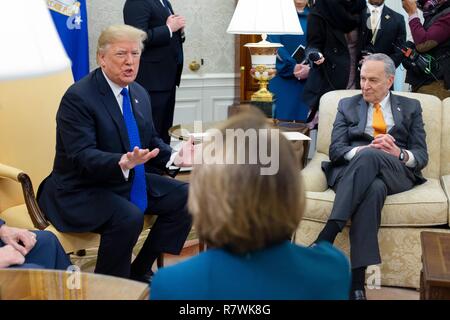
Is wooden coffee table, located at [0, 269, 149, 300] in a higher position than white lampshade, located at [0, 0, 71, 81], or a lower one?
lower

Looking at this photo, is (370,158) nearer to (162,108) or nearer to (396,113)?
(396,113)

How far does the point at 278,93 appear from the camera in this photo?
440 cm

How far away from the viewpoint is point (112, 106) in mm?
2541

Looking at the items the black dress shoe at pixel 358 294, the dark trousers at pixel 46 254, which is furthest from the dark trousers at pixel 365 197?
the dark trousers at pixel 46 254

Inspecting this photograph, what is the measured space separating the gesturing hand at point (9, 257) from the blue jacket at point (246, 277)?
1.01 meters

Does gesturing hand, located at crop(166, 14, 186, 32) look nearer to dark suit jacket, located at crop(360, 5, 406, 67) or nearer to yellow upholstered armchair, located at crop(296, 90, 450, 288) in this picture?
dark suit jacket, located at crop(360, 5, 406, 67)

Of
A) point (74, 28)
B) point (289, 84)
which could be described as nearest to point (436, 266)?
point (289, 84)

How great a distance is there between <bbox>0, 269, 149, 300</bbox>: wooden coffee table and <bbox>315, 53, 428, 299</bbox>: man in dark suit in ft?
4.53

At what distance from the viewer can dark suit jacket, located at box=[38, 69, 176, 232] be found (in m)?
2.44

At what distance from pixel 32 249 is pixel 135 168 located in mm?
642

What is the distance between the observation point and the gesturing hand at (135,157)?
232 cm

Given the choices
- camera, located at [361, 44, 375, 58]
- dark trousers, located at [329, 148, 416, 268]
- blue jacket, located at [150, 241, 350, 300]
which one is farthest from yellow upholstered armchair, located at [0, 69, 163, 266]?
camera, located at [361, 44, 375, 58]

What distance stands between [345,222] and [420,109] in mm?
780
